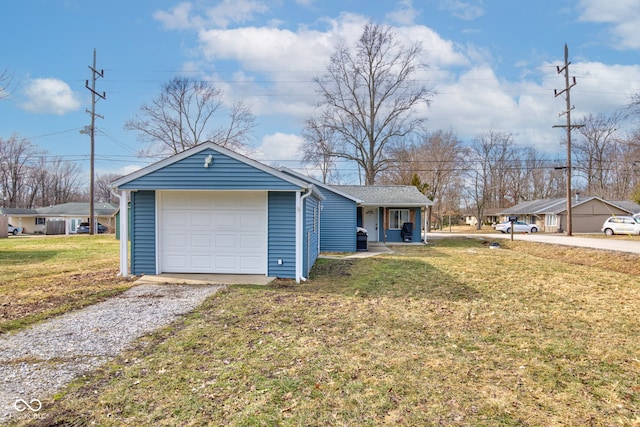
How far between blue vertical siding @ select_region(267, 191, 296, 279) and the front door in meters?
12.8

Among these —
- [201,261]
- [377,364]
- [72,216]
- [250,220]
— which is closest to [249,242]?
[250,220]

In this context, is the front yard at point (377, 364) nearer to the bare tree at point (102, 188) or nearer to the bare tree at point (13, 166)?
the bare tree at point (13, 166)

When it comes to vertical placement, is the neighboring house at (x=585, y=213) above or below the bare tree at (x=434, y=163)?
below

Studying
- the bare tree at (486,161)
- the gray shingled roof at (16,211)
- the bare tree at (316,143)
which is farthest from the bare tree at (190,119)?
the bare tree at (486,161)

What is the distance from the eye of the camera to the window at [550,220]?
32.8 meters

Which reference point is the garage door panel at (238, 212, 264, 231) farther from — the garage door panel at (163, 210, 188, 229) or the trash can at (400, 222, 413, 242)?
the trash can at (400, 222, 413, 242)

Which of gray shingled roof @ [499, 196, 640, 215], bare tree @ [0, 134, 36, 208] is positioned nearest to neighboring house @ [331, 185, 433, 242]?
gray shingled roof @ [499, 196, 640, 215]

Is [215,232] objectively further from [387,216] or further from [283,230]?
[387,216]

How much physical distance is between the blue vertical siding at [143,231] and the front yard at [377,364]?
79.2 inches

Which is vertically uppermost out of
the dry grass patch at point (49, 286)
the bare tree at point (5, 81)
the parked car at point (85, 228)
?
the bare tree at point (5, 81)

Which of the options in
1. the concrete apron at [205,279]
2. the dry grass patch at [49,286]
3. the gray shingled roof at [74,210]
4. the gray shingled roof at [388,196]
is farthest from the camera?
the gray shingled roof at [74,210]

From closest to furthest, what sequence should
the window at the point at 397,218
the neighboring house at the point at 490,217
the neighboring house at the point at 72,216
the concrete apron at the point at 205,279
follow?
the concrete apron at the point at 205,279
the window at the point at 397,218
the neighboring house at the point at 72,216
the neighboring house at the point at 490,217

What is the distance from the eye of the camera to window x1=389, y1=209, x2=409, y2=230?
21.0 metres

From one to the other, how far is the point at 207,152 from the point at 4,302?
184 inches
